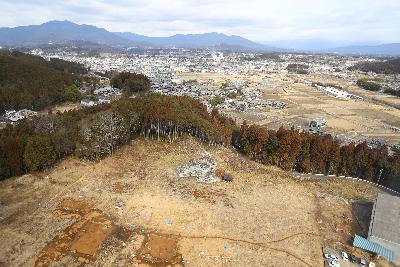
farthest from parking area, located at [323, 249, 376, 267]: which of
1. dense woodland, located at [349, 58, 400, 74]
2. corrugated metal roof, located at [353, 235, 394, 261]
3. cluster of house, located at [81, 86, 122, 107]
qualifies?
dense woodland, located at [349, 58, 400, 74]

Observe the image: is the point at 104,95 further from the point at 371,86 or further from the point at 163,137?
the point at 371,86

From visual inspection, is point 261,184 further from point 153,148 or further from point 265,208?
point 153,148

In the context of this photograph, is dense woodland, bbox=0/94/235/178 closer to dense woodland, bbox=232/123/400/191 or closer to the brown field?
dense woodland, bbox=232/123/400/191

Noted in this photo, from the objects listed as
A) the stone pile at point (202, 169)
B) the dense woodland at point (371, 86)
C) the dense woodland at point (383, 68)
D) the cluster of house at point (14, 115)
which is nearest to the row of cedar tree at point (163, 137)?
the stone pile at point (202, 169)

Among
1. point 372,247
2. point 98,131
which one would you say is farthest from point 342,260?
point 98,131

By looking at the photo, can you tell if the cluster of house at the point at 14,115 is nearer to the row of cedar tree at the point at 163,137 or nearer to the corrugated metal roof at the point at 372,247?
the row of cedar tree at the point at 163,137
